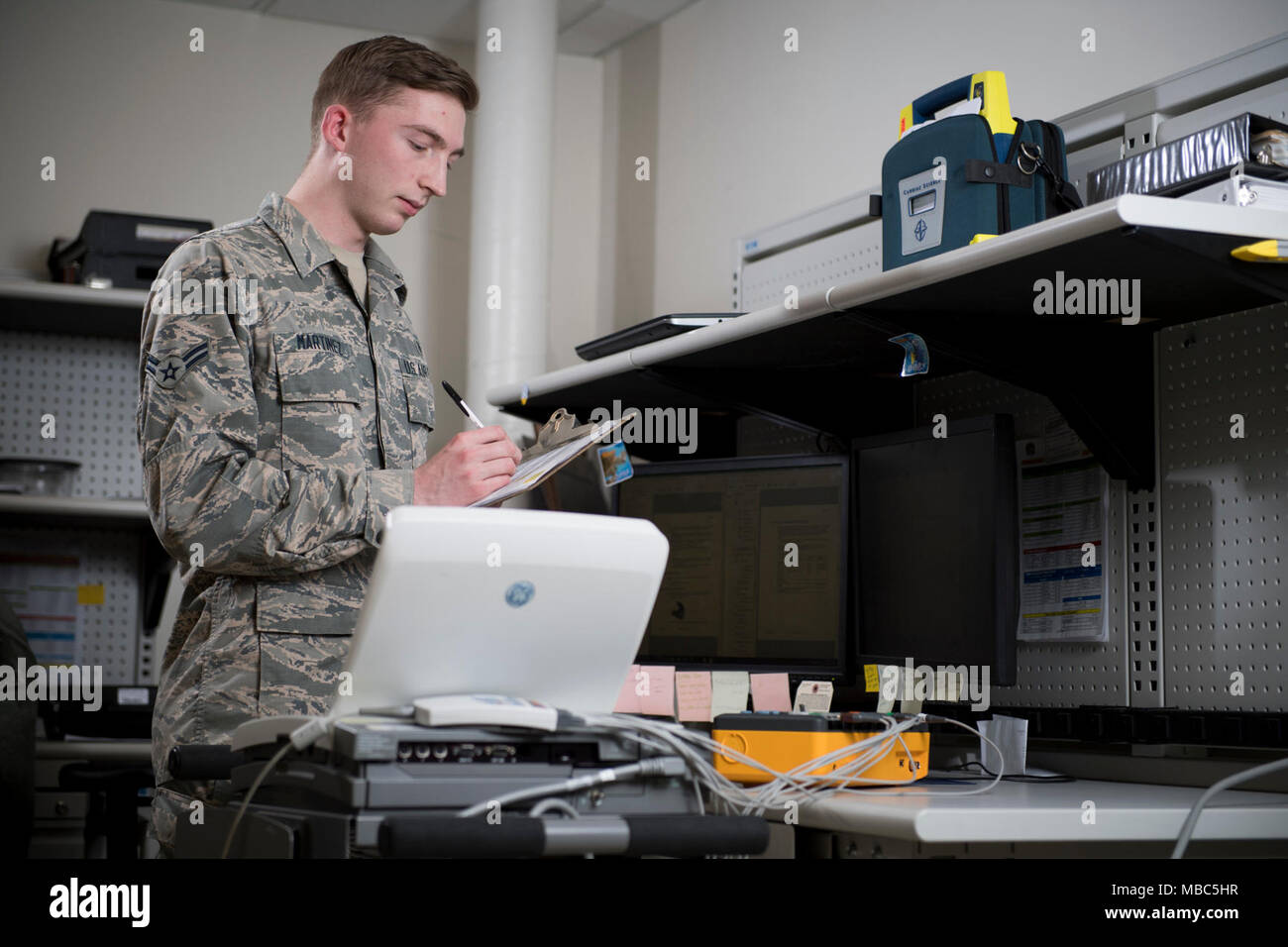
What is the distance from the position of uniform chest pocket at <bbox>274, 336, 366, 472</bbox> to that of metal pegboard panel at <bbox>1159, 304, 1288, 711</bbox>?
3.40 ft

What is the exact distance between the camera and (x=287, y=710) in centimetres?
152

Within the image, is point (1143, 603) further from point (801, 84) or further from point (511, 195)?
point (511, 195)

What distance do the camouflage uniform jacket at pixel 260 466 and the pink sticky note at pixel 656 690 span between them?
0.35m

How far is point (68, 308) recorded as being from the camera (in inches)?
123

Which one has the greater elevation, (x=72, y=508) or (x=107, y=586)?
(x=72, y=508)

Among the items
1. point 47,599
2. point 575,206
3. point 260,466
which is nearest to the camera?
point 260,466

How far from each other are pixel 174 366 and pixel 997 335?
1021mm

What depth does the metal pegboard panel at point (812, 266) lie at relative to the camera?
239 centimetres

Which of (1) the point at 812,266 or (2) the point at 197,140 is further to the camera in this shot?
(2) the point at 197,140

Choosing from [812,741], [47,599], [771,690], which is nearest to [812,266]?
[771,690]

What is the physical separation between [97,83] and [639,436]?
1867 mm

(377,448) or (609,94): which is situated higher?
(609,94)

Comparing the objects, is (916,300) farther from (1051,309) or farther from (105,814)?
(105,814)
